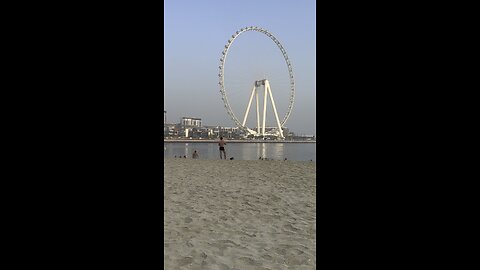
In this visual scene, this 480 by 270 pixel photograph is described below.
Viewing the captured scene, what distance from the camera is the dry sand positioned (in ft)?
11.0

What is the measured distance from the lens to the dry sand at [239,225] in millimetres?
3359

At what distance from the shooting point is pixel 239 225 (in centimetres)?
469
